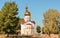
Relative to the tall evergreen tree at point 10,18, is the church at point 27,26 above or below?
below

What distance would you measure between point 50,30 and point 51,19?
12.3 feet

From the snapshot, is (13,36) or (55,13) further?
(55,13)

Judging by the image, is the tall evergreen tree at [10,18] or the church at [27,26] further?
the church at [27,26]

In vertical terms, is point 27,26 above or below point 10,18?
below

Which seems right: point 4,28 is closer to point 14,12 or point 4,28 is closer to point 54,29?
point 14,12

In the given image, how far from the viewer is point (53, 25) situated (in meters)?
65.1

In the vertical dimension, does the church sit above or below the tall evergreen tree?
below

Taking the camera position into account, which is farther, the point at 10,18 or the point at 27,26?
the point at 27,26

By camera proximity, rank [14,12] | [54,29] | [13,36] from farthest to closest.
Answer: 1. [54,29]
2. [13,36]
3. [14,12]

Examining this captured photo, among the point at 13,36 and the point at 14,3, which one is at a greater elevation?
the point at 14,3

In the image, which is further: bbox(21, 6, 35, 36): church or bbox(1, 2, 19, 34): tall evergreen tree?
bbox(21, 6, 35, 36): church

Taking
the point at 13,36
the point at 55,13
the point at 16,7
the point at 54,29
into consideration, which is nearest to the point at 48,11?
the point at 55,13

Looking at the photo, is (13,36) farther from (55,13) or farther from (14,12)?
(55,13)

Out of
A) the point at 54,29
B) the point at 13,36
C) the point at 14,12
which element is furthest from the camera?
the point at 54,29
